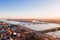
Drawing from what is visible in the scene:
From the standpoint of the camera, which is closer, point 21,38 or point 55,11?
point 21,38

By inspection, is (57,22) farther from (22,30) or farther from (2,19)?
(2,19)

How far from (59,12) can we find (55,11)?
84 mm

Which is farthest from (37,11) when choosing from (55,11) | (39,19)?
(55,11)

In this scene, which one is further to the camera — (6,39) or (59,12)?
(59,12)

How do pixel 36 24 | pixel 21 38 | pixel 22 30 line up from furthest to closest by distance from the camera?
pixel 36 24
pixel 22 30
pixel 21 38

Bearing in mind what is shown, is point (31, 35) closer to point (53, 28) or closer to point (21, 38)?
point (21, 38)

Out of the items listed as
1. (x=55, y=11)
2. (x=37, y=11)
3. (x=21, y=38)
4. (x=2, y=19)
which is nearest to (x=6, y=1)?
(x=2, y=19)

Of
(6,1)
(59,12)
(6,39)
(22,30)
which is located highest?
(6,1)

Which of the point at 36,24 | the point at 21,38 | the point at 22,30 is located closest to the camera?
the point at 21,38

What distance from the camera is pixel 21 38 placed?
167 centimetres

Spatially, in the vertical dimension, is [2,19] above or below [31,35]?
above

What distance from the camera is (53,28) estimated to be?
1.80 metres

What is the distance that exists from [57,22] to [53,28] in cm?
16

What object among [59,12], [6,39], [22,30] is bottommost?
[6,39]
